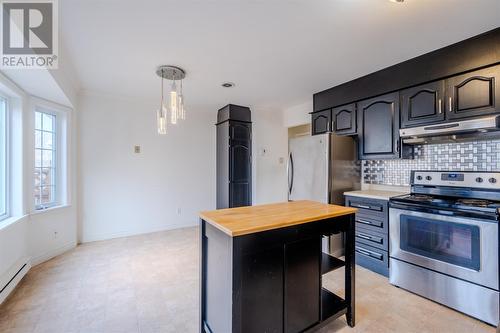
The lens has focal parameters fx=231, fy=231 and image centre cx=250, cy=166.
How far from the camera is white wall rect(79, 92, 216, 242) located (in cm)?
371

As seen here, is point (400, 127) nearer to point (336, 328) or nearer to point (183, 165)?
point (336, 328)

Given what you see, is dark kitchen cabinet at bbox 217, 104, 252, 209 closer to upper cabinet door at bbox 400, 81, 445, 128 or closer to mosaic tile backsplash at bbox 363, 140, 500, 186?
mosaic tile backsplash at bbox 363, 140, 500, 186

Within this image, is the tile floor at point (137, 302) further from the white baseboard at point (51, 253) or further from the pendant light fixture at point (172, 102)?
the pendant light fixture at point (172, 102)

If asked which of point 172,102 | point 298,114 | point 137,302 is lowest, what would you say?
point 137,302

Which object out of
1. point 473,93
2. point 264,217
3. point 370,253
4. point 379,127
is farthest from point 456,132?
point 264,217

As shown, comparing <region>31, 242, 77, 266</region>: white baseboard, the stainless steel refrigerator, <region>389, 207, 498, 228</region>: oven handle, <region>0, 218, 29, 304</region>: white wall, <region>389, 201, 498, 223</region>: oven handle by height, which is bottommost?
<region>31, 242, 77, 266</region>: white baseboard

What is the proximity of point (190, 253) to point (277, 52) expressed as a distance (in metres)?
2.81

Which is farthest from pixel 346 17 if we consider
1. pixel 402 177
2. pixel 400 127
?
pixel 402 177

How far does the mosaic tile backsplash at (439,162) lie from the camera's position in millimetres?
2312

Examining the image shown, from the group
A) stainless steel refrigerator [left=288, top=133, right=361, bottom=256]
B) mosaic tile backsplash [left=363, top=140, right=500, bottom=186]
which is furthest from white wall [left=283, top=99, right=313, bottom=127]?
mosaic tile backsplash [left=363, top=140, right=500, bottom=186]

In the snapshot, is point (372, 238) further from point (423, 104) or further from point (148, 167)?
point (148, 167)

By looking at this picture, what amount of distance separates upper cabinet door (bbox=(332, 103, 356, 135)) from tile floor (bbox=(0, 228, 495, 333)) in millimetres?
1864

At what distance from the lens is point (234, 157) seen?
14.7 feet

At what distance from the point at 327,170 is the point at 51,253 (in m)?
3.83
